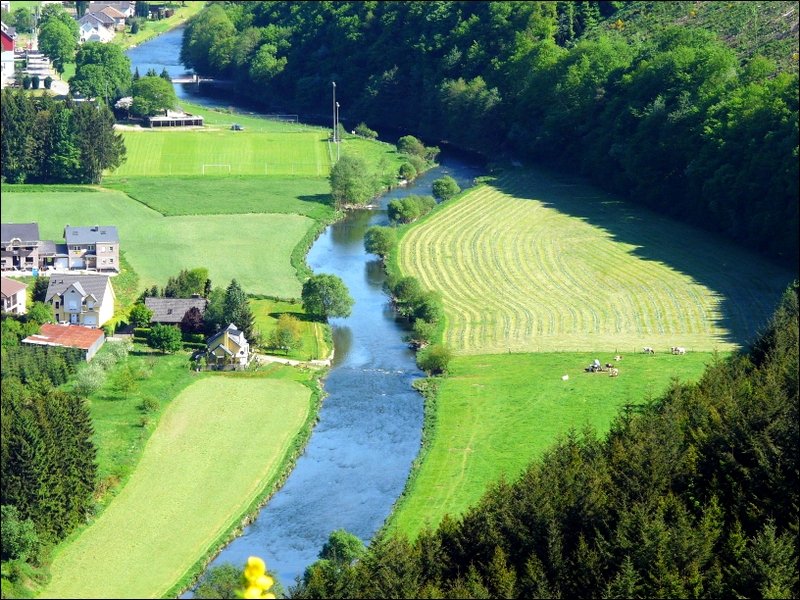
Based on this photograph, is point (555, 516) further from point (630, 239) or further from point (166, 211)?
point (166, 211)

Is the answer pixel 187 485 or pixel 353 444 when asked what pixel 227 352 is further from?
pixel 187 485

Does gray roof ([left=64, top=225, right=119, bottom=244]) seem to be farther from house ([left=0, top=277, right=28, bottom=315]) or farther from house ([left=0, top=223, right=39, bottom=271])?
house ([left=0, top=277, right=28, bottom=315])

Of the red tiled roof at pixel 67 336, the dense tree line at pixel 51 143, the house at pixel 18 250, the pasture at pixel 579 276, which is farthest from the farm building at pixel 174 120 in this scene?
the red tiled roof at pixel 67 336

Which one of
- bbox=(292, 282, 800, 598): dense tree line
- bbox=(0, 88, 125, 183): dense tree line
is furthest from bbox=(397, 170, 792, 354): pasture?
bbox=(0, 88, 125, 183): dense tree line

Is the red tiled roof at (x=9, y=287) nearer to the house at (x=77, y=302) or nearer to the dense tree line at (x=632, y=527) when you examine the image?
the house at (x=77, y=302)

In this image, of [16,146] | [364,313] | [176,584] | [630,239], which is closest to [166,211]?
[16,146]

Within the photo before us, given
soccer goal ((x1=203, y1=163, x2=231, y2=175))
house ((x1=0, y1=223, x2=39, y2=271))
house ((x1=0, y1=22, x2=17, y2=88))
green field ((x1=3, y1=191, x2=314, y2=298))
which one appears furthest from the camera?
house ((x1=0, y1=22, x2=17, y2=88))
